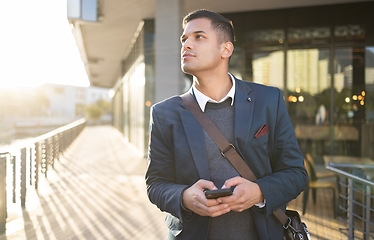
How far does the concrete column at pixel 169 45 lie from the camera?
7145 mm

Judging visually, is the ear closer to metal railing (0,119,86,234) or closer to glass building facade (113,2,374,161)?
metal railing (0,119,86,234)

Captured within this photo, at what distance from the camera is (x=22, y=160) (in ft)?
19.6

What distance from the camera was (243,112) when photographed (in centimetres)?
142

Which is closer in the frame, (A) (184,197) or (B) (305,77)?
(A) (184,197)

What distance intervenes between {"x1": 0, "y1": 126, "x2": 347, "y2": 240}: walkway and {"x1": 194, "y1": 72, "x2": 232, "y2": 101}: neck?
3206 mm

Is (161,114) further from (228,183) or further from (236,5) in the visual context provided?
(236,5)

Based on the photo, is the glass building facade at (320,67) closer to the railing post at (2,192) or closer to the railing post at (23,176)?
the railing post at (23,176)

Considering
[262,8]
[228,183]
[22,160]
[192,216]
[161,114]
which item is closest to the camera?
[228,183]

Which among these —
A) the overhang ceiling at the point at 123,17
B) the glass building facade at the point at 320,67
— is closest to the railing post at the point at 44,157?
the overhang ceiling at the point at 123,17

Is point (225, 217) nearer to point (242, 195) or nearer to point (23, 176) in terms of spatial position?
point (242, 195)

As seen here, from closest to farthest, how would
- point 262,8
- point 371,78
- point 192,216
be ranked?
point 192,216, point 371,78, point 262,8

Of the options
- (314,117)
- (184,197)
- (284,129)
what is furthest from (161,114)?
(314,117)

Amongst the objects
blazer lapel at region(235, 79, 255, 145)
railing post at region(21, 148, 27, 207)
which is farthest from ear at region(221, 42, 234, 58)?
railing post at region(21, 148, 27, 207)

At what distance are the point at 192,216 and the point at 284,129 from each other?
50 centimetres
